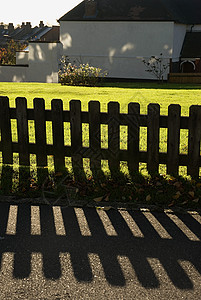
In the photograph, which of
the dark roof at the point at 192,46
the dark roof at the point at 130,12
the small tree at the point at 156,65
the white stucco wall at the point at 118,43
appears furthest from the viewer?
the dark roof at the point at 192,46

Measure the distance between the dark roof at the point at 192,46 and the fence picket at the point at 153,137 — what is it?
3037 cm

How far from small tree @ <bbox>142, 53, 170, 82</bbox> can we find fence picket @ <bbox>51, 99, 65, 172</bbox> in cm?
2693

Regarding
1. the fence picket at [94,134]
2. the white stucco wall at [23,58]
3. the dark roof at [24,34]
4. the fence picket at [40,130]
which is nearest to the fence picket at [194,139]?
the fence picket at [94,134]

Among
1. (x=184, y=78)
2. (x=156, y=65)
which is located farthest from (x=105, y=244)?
(x=156, y=65)

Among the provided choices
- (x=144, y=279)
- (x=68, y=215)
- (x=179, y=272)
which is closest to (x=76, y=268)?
(x=144, y=279)

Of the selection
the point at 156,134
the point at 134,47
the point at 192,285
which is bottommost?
the point at 192,285

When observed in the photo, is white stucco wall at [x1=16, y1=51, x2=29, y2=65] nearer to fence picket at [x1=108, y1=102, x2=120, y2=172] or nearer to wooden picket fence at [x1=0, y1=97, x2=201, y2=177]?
wooden picket fence at [x1=0, y1=97, x2=201, y2=177]

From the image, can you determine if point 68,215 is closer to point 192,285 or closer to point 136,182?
point 136,182

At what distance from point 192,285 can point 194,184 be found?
258cm

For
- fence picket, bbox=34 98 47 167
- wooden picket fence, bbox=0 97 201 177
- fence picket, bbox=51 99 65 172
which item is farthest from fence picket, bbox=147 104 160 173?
fence picket, bbox=34 98 47 167

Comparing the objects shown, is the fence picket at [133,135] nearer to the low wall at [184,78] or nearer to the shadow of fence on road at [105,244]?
the shadow of fence on road at [105,244]

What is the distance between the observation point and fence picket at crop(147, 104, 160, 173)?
5711 millimetres

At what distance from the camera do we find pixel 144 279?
3.57m

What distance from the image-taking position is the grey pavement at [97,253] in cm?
342
